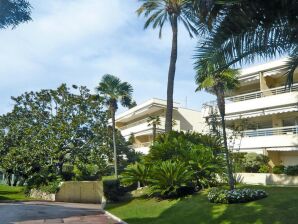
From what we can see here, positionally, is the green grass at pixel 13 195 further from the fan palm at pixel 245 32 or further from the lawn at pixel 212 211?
the fan palm at pixel 245 32

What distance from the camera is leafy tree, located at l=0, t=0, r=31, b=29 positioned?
452 inches

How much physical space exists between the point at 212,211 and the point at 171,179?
18.1ft

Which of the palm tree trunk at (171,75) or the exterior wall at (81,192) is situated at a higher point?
the palm tree trunk at (171,75)

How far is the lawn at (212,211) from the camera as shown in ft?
51.1

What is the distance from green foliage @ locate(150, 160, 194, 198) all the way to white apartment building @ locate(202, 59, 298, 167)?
35.3 ft

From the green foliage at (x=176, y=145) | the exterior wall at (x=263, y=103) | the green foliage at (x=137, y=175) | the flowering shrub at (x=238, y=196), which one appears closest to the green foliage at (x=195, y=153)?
the green foliage at (x=176, y=145)

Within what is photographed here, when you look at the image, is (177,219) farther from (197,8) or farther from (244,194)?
(197,8)

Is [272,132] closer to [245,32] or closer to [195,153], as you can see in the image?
[195,153]

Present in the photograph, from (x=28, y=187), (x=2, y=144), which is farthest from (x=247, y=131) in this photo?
(x=2, y=144)

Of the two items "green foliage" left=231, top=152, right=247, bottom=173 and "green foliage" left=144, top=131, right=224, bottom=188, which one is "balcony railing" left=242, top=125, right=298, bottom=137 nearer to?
"green foliage" left=231, top=152, right=247, bottom=173

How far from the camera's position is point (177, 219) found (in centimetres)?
1847

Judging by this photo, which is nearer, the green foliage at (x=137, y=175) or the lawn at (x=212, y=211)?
the lawn at (x=212, y=211)

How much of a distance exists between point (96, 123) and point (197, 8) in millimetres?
34463

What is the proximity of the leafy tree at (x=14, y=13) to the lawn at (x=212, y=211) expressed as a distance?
1047 cm
